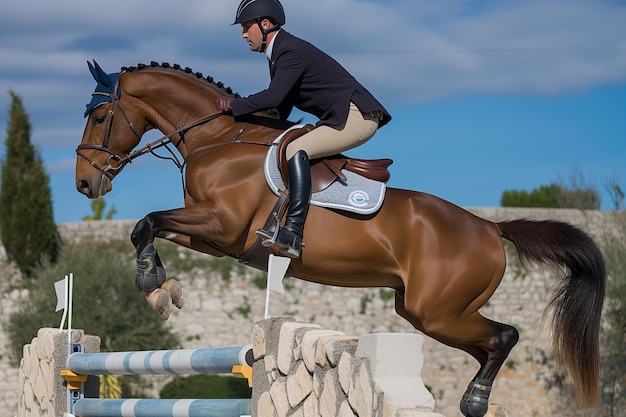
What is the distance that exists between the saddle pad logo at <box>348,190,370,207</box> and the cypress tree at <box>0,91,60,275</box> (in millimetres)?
17568

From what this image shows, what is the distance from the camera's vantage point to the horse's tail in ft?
20.5

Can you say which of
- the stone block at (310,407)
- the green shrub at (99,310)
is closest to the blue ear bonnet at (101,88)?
the stone block at (310,407)

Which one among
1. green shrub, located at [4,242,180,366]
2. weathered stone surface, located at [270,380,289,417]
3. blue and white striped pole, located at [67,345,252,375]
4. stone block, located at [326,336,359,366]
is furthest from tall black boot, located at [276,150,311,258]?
green shrub, located at [4,242,180,366]

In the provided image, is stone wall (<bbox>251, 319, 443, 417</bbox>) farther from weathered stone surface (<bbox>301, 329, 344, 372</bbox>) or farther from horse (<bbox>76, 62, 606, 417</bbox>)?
horse (<bbox>76, 62, 606, 417</bbox>)

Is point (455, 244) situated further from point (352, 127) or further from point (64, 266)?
point (64, 266)

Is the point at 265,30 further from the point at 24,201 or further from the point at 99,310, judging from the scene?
the point at 24,201

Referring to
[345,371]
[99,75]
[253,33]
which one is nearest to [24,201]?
[99,75]

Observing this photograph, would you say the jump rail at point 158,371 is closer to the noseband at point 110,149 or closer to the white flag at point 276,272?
the white flag at point 276,272

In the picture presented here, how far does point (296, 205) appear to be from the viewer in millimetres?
5570

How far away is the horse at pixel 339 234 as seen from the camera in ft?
18.7

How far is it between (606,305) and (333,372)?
18.5m

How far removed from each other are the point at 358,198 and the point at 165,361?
1.46 m

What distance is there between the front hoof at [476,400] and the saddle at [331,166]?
1297 mm

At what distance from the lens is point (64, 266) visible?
67.9 ft
